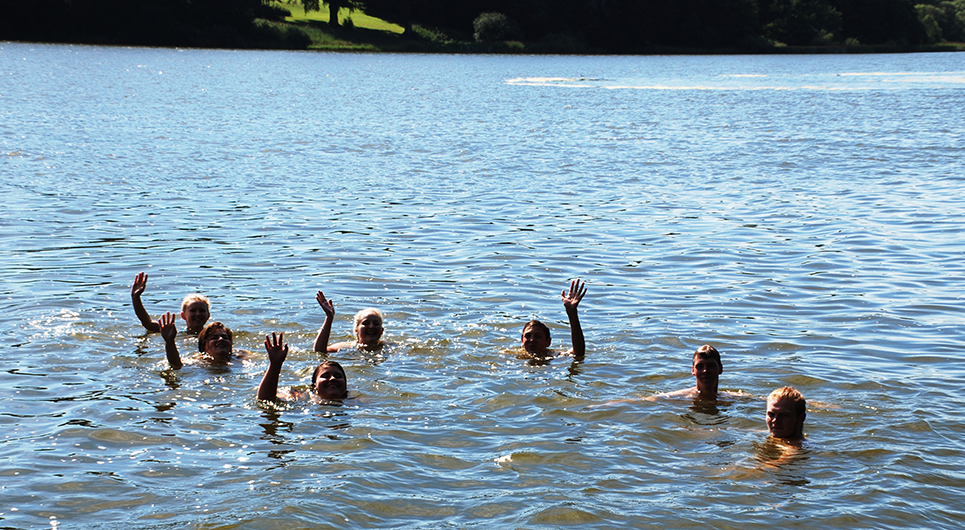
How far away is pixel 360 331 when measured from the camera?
11211 millimetres

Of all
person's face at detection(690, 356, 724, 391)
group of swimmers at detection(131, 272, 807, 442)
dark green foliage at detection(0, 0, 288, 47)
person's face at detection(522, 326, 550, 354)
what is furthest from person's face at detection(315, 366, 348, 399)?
dark green foliage at detection(0, 0, 288, 47)

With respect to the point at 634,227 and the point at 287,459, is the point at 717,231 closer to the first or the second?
the point at 634,227

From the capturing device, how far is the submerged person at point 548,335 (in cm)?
1070

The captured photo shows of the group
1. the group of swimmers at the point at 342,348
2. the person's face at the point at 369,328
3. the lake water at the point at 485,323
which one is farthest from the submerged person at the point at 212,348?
the person's face at the point at 369,328

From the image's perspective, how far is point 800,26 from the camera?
411 feet

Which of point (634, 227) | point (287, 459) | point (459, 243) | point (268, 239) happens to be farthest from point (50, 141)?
point (287, 459)

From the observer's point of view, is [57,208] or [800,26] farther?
[800,26]

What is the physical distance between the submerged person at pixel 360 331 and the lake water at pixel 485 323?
26 cm

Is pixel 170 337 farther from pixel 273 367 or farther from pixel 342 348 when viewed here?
pixel 342 348

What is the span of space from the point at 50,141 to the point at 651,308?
21926 mm

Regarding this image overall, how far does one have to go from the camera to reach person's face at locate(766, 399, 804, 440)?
331 inches

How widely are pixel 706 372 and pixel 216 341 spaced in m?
5.32

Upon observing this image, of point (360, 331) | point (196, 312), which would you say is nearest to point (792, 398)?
point (360, 331)

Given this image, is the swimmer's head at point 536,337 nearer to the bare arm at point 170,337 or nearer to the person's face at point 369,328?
the person's face at point 369,328
